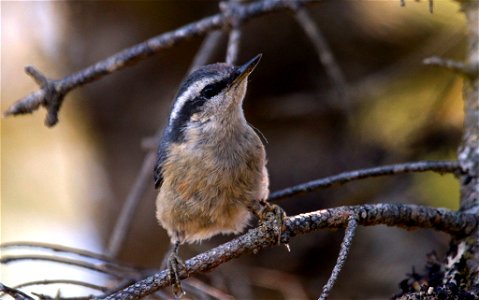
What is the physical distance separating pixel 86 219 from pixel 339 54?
108 inches

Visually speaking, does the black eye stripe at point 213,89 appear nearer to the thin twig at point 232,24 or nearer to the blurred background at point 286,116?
the thin twig at point 232,24

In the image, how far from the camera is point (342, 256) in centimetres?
227

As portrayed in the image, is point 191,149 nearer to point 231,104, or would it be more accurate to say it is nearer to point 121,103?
point 231,104

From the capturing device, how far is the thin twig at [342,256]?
6.96 feet

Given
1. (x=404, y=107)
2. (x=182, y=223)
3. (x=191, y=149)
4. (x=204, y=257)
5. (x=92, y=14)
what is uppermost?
(x=92, y=14)

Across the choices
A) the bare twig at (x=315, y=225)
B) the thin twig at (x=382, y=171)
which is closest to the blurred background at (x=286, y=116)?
the thin twig at (x=382, y=171)

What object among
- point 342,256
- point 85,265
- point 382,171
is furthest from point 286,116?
point 342,256

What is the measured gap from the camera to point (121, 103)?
221 inches

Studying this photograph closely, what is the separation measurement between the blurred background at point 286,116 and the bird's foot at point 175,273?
1193 mm

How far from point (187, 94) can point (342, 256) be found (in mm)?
1689

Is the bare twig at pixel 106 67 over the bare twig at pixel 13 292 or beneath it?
over

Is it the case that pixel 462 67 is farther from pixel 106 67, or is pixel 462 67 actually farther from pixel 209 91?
pixel 106 67

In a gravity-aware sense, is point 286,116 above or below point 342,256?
above

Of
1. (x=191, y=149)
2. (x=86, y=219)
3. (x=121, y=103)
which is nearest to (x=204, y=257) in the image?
(x=191, y=149)
